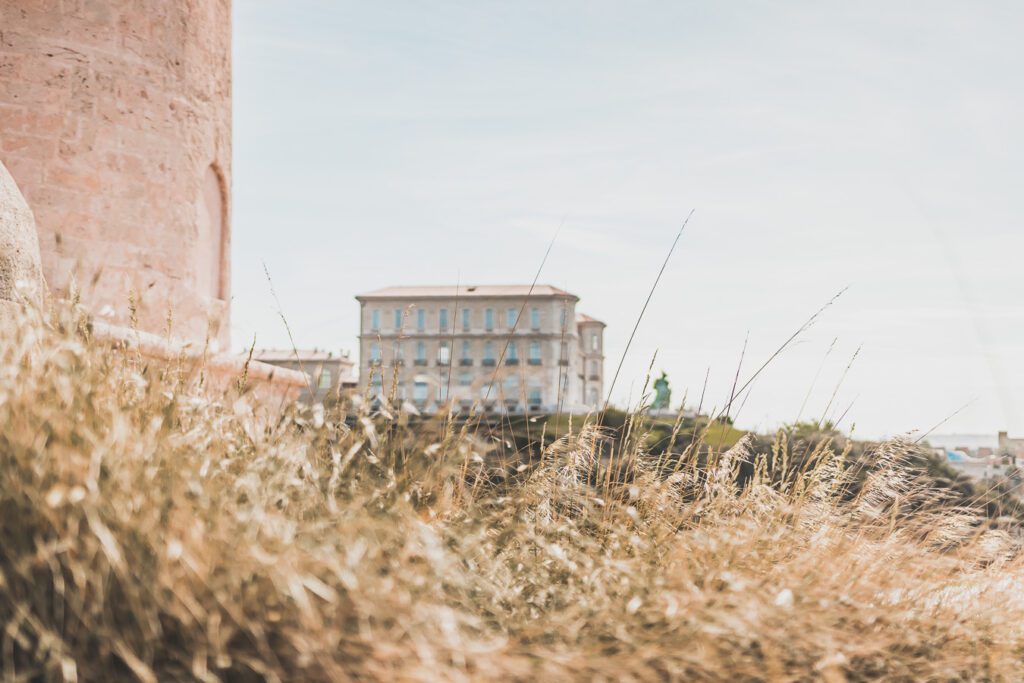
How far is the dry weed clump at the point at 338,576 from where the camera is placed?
1455 millimetres

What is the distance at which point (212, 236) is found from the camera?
20.7 feet

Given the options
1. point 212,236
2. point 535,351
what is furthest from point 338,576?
point 535,351

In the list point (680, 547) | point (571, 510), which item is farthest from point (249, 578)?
point (571, 510)

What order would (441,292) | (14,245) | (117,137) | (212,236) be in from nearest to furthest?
1. (14,245)
2. (117,137)
3. (212,236)
4. (441,292)

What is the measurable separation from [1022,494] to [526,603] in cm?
287

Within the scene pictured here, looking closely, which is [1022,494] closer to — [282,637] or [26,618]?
[282,637]

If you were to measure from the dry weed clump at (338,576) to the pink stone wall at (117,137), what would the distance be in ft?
9.64

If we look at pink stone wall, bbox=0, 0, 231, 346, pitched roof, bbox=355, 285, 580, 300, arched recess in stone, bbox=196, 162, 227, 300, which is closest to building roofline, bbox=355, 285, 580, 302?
pitched roof, bbox=355, 285, 580, 300

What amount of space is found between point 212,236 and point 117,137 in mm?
1164

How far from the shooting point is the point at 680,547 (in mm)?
2146

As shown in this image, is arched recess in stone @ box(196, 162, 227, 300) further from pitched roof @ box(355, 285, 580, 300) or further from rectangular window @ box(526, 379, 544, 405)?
pitched roof @ box(355, 285, 580, 300)

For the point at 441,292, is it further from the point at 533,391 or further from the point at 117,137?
the point at 117,137

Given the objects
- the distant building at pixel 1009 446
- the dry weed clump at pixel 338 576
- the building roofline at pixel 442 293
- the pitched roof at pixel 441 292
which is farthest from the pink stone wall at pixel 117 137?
the pitched roof at pixel 441 292

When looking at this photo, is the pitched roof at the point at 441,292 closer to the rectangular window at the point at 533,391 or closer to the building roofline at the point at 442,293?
the building roofline at the point at 442,293
